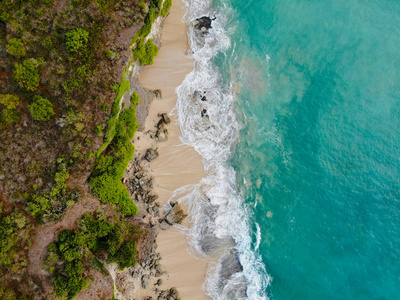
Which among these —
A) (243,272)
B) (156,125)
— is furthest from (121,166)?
(243,272)

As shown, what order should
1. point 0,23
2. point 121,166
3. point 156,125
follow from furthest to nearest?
point 156,125
point 121,166
point 0,23

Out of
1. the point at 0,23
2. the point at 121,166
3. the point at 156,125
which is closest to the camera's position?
the point at 0,23

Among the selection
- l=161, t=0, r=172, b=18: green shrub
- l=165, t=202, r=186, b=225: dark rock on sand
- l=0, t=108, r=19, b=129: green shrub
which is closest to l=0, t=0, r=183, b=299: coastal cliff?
l=0, t=108, r=19, b=129: green shrub

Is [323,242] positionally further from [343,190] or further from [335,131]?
[335,131]

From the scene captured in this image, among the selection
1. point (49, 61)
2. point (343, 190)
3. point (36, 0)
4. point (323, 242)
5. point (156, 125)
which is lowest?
point (323, 242)

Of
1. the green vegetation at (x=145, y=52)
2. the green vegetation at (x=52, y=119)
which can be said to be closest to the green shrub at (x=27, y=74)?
the green vegetation at (x=52, y=119)

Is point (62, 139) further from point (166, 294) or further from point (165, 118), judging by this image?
point (166, 294)
